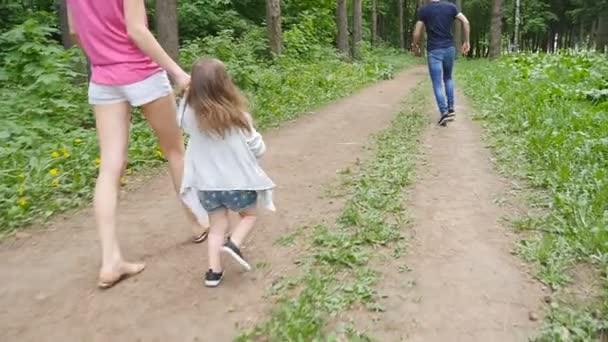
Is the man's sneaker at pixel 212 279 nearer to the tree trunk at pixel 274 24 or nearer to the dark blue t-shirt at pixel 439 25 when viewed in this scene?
the dark blue t-shirt at pixel 439 25

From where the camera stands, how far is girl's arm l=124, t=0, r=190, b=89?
2.91m

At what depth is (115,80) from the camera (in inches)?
118

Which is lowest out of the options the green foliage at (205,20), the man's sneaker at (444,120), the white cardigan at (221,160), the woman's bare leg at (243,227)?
the man's sneaker at (444,120)

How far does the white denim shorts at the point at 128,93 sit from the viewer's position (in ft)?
9.96

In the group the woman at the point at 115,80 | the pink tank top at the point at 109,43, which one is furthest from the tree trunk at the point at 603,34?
the pink tank top at the point at 109,43

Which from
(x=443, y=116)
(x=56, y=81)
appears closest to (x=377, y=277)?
(x=443, y=116)

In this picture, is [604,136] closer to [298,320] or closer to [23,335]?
[298,320]

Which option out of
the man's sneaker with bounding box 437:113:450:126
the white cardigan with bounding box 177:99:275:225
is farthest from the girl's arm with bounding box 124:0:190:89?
the man's sneaker with bounding box 437:113:450:126

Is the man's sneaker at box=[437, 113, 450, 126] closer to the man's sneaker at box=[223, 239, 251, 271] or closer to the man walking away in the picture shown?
the man walking away

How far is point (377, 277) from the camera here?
3.04 meters

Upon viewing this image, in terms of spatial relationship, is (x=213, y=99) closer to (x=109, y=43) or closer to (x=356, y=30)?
(x=109, y=43)

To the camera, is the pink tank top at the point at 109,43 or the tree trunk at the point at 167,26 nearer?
the pink tank top at the point at 109,43

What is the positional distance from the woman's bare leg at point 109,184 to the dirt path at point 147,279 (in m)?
0.12

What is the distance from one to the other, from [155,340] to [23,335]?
68 cm
